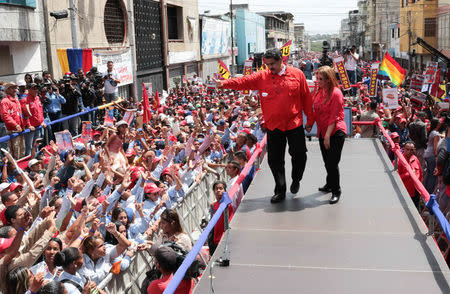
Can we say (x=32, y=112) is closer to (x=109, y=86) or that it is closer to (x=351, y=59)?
(x=109, y=86)

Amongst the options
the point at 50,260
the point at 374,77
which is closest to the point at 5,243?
the point at 50,260

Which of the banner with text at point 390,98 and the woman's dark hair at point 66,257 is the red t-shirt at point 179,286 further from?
the banner with text at point 390,98

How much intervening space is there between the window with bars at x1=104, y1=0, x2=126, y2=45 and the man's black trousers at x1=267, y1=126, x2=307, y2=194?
17.0m

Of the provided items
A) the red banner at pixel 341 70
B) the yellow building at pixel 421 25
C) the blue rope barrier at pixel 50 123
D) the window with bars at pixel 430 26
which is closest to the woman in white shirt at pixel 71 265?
the blue rope barrier at pixel 50 123

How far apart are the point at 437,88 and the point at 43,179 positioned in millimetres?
12447

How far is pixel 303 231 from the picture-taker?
4.68 m

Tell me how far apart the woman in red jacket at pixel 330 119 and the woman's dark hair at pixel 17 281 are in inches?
126

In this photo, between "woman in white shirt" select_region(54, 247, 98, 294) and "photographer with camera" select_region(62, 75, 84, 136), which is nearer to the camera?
"woman in white shirt" select_region(54, 247, 98, 294)

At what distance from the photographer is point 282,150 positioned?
18.1 ft

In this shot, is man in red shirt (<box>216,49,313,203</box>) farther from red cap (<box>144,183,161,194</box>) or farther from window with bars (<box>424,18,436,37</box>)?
window with bars (<box>424,18,436,37</box>)

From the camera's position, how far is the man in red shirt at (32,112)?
31.1 ft

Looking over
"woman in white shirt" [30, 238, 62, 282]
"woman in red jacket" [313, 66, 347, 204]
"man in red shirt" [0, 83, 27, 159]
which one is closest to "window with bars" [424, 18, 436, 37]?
"man in red shirt" [0, 83, 27, 159]

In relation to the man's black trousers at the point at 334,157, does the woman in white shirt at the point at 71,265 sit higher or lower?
lower

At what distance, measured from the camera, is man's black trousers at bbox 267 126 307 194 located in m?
5.41
